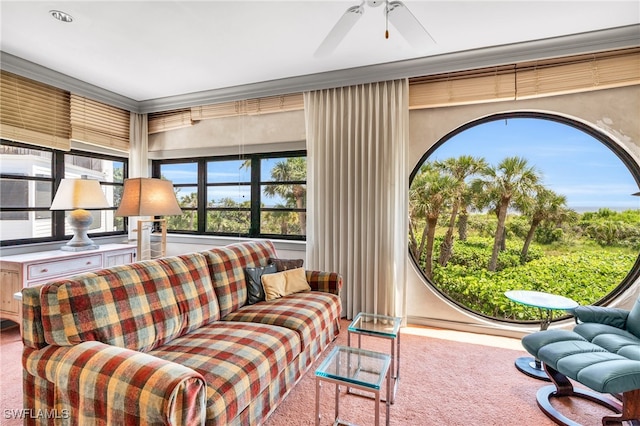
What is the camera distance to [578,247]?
3.47 m

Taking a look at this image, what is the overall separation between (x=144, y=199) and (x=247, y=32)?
1574 millimetres

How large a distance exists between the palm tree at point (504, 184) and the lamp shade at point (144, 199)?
3.31m

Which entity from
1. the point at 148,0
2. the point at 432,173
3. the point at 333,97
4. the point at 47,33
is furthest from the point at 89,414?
the point at 432,173

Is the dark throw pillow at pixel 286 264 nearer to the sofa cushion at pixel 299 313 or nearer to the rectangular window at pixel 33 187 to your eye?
the sofa cushion at pixel 299 313

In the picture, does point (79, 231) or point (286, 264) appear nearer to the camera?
point (286, 264)

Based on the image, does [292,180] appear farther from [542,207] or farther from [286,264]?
[542,207]

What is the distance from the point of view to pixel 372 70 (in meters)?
3.27

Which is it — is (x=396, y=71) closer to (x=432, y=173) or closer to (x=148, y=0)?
(x=432, y=173)

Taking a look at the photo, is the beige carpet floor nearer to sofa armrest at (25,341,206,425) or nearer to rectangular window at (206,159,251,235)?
sofa armrest at (25,341,206,425)

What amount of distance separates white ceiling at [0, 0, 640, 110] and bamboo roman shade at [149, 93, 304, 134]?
40cm

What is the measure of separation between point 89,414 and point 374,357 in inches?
52.3

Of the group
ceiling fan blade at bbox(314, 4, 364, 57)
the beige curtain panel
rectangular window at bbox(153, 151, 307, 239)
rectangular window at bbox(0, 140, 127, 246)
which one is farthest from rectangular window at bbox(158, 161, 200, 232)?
ceiling fan blade at bbox(314, 4, 364, 57)

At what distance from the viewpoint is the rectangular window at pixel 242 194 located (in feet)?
13.1

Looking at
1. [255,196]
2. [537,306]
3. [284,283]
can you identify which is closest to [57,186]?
[255,196]
